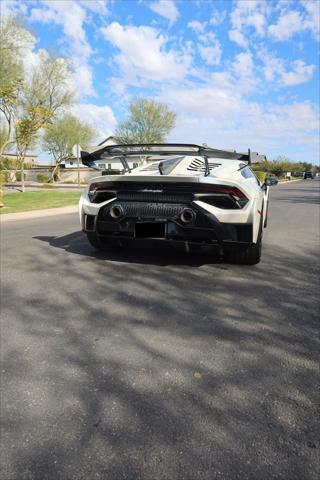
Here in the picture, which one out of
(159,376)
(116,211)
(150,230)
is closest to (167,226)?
(150,230)

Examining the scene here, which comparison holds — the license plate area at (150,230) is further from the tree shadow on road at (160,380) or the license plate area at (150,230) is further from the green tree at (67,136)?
the green tree at (67,136)

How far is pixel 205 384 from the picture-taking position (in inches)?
77.5

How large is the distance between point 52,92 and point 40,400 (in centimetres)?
3075

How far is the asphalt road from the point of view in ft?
4.86

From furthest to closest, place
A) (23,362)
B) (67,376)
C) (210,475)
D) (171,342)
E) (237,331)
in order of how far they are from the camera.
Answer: (237,331), (171,342), (23,362), (67,376), (210,475)

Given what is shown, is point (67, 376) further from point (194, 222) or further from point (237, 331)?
point (194, 222)

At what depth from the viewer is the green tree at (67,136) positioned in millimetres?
51781

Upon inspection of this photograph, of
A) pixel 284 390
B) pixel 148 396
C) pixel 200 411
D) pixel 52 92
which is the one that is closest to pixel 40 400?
pixel 148 396

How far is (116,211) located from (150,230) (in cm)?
44

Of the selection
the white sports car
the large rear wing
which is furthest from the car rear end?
the large rear wing

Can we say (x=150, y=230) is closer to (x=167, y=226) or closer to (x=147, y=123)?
(x=167, y=226)

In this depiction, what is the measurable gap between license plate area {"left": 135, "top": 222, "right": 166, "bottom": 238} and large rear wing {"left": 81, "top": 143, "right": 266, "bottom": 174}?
787 millimetres

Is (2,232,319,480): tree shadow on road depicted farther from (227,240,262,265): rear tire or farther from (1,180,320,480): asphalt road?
(227,240,262,265): rear tire

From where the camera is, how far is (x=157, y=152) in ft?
14.1
